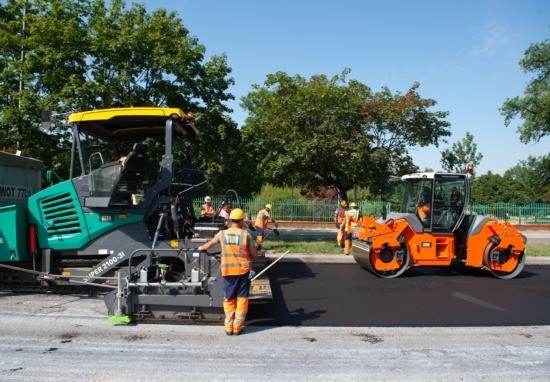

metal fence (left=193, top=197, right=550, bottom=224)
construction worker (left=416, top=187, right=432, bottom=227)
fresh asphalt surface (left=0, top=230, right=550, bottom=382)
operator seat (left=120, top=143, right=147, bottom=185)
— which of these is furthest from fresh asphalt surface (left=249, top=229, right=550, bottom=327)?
metal fence (left=193, top=197, right=550, bottom=224)

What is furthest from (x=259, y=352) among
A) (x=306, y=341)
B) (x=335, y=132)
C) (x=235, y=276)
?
(x=335, y=132)

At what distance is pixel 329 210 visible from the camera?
22.7 metres

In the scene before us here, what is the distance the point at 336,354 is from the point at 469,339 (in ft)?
5.76

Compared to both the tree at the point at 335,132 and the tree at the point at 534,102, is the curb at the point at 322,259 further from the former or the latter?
the tree at the point at 534,102

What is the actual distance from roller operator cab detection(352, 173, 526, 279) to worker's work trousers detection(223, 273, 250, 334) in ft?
15.0

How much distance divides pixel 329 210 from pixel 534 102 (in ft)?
68.8

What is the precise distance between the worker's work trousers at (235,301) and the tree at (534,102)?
33.9 metres

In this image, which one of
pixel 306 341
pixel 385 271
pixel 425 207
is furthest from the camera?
pixel 425 207

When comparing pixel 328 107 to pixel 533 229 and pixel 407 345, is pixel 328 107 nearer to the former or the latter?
pixel 407 345

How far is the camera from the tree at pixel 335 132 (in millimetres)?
13953

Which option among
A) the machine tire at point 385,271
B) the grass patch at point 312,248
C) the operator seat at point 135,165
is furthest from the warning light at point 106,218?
the grass patch at point 312,248

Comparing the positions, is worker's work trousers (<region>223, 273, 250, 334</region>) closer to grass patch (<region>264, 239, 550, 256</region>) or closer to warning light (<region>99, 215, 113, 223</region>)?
warning light (<region>99, 215, 113, 223</region>)

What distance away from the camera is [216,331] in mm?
5406

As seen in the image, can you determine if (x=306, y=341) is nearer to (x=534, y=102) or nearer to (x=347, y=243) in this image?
(x=347, y=243)
